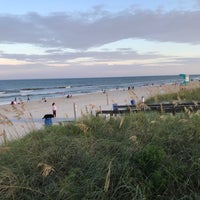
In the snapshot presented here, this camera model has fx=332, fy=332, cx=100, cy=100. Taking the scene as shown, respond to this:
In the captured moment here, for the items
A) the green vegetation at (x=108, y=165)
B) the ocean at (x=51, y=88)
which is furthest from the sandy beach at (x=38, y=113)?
the ocean at (x=51, y=88)

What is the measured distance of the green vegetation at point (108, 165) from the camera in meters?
3.61

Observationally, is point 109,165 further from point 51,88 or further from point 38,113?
point 51,88

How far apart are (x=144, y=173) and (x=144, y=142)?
849 millimetres

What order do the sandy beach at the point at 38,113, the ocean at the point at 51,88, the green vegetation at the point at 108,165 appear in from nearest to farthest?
the green vegetation at the point at 108,165 < the sandy beach at the point at 38,113 < the ocean at the point at 51,88

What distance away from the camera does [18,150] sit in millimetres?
4684

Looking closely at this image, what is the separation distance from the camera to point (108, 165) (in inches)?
153

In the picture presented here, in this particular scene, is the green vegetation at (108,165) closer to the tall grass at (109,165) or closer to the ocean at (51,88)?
the tall grass at (109,165)

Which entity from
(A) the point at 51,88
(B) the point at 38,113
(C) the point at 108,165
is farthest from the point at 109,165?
(A) the point at 51,88

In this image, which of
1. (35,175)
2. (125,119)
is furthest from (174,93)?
(35,175)

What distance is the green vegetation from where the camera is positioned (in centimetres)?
361

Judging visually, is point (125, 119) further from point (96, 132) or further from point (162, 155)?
point (162, 155)

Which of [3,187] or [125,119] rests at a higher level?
[125,119]

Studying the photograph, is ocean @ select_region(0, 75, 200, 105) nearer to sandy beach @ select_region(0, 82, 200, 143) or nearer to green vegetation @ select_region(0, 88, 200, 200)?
sandy beach @ select_region(0, 82, 200, 143)

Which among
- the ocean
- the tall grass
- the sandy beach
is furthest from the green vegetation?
the ocean
